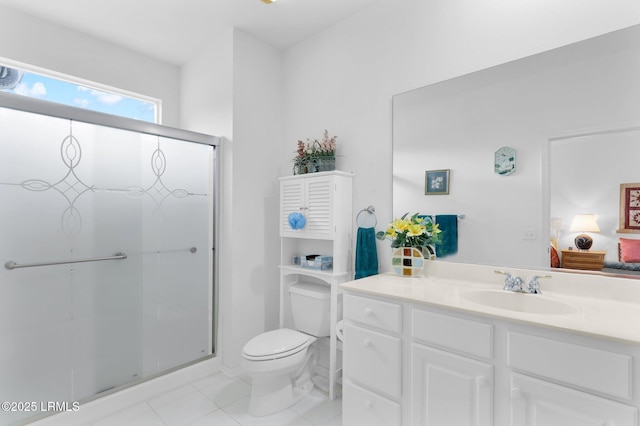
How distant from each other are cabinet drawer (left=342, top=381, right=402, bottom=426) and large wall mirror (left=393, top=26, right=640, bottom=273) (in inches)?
34.8

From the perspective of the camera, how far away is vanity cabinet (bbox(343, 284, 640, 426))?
0.97m

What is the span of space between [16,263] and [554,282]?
2821 mm

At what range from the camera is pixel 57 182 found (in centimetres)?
184

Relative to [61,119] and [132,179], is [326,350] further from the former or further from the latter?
[61,119]

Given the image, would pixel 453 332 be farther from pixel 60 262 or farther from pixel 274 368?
pixel 60 262

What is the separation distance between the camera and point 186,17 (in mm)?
2385

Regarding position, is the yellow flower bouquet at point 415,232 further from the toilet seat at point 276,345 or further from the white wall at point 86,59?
the white wall at point 86,59

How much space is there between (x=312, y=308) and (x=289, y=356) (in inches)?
15.3

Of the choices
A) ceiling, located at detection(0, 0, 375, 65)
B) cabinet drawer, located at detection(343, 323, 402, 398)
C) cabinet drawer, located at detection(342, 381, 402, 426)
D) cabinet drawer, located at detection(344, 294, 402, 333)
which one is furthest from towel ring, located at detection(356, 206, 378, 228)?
ceiling, located at detection(0, 0, 375, 65)

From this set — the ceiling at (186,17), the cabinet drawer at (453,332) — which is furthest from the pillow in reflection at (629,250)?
the ceiling at (186,17)

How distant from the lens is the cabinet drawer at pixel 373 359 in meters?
1.44

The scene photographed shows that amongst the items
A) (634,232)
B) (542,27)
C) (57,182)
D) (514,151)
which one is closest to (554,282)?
(634,232)

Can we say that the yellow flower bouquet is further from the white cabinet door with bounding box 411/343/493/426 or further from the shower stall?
the shower stall

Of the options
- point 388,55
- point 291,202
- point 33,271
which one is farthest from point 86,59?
point 388,55
